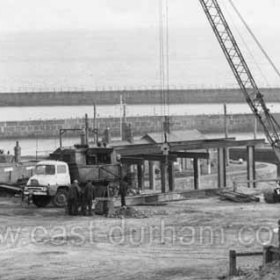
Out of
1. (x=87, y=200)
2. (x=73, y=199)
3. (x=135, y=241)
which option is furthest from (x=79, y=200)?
(x=135, y=241)

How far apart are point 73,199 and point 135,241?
6867 millimetres

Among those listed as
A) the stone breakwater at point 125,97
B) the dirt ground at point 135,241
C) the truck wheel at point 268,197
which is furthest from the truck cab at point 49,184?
the stone breakwater at point 125,97

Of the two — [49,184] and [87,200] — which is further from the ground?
[49,184]

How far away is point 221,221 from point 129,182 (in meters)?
9.57

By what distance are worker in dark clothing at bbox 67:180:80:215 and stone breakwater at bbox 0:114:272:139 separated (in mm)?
71368

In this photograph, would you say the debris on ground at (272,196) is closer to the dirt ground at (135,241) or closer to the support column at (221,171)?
the dirt ground at (135,241)

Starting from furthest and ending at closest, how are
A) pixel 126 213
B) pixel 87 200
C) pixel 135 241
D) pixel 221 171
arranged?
pixel 221 171 → pixel 87 200 → pixel 126 213 → pixel 135 241

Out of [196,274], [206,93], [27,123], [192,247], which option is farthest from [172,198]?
[206,93]

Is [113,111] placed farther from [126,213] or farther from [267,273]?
[267,273]

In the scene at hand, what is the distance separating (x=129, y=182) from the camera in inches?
1353

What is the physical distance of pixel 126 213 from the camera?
1064 inches

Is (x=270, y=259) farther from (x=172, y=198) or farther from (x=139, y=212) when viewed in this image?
(x=172, y=198)

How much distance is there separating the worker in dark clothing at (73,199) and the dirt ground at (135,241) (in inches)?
17.4

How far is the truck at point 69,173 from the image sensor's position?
3009cm
